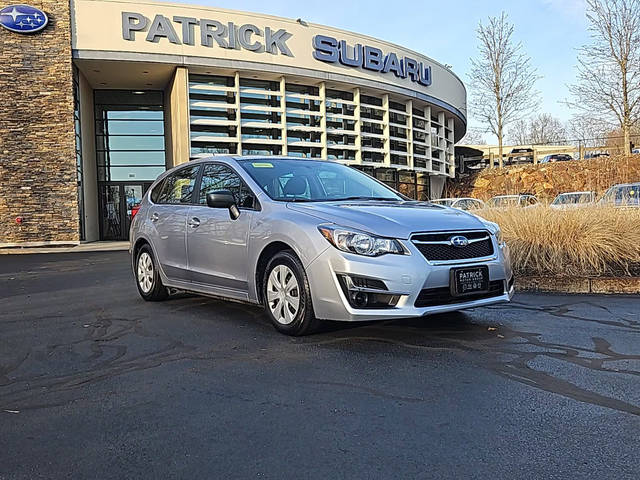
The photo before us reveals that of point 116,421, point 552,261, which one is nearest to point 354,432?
point 116,421

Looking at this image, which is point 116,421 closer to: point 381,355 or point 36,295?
point 381,355

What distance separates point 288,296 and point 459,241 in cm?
148

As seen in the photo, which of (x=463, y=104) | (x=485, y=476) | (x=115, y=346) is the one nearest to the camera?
(x=485, y=476)

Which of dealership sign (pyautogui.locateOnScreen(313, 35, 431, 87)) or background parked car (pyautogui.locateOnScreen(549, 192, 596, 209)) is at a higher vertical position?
dealership sign (pyautogui.locateOnScreen(313, 35, 431, 87))

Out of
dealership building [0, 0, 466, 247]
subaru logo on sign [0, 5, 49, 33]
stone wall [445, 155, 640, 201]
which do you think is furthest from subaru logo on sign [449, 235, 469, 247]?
stone wall [445, 155, 640, 201]

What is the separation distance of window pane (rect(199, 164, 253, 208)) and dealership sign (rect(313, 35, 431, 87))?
65.4 feet

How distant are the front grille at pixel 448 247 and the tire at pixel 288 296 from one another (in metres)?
0.97

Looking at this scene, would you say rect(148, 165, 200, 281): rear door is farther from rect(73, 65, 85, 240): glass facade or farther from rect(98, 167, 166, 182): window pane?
rect(98, 167, 166, 182): window pane

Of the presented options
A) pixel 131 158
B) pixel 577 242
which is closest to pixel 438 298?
pixel 577 242

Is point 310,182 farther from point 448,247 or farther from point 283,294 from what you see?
point 448,247

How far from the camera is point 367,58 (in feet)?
87.4

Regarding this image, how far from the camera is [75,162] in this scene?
21.2 meters

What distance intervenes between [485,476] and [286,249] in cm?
290

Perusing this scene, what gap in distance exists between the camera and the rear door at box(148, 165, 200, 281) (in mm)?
6363
